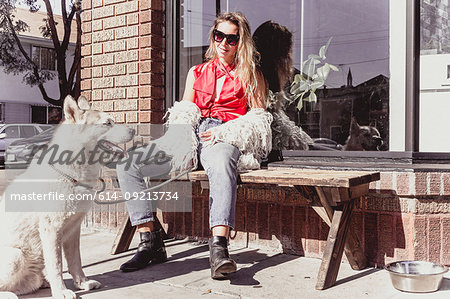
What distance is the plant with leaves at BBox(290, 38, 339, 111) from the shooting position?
4199 mm

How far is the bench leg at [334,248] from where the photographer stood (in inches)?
121

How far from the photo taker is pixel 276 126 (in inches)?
172

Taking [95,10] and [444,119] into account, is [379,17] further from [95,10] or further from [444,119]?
[95,10]

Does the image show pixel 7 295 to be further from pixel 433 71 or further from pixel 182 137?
pixel 433 71

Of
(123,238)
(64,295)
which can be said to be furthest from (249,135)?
(64,295)

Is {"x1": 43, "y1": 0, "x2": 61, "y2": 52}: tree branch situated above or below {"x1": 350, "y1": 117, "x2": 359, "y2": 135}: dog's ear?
above

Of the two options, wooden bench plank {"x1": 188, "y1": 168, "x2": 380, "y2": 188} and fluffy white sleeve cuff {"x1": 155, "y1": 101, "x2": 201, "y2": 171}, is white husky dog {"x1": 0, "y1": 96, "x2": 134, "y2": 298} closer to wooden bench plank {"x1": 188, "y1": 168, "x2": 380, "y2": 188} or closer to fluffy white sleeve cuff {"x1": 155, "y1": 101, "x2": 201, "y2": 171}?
fluffy white sleeve cuff {"x1": 155, "y1": 101, "x2": 201, "y2": 171}

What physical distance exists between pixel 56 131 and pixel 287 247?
7.13ft

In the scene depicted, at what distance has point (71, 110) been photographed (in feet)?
9.44

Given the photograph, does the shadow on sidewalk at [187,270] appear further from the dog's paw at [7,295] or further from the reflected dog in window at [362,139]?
the reflected dog in window at [362,139]

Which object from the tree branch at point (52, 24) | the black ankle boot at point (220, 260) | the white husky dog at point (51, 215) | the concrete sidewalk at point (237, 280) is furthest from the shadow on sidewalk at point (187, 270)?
the tree branch at point (52, 24)

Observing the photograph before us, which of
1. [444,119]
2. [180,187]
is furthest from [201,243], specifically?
[444,119]

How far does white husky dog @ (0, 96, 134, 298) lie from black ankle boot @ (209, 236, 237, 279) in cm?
88

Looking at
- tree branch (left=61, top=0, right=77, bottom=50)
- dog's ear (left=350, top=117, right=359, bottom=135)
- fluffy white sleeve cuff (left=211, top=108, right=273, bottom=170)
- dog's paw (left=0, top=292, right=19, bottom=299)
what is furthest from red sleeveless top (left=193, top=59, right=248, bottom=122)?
tree branch (left=61, top=0, right=77, bottom=50)
